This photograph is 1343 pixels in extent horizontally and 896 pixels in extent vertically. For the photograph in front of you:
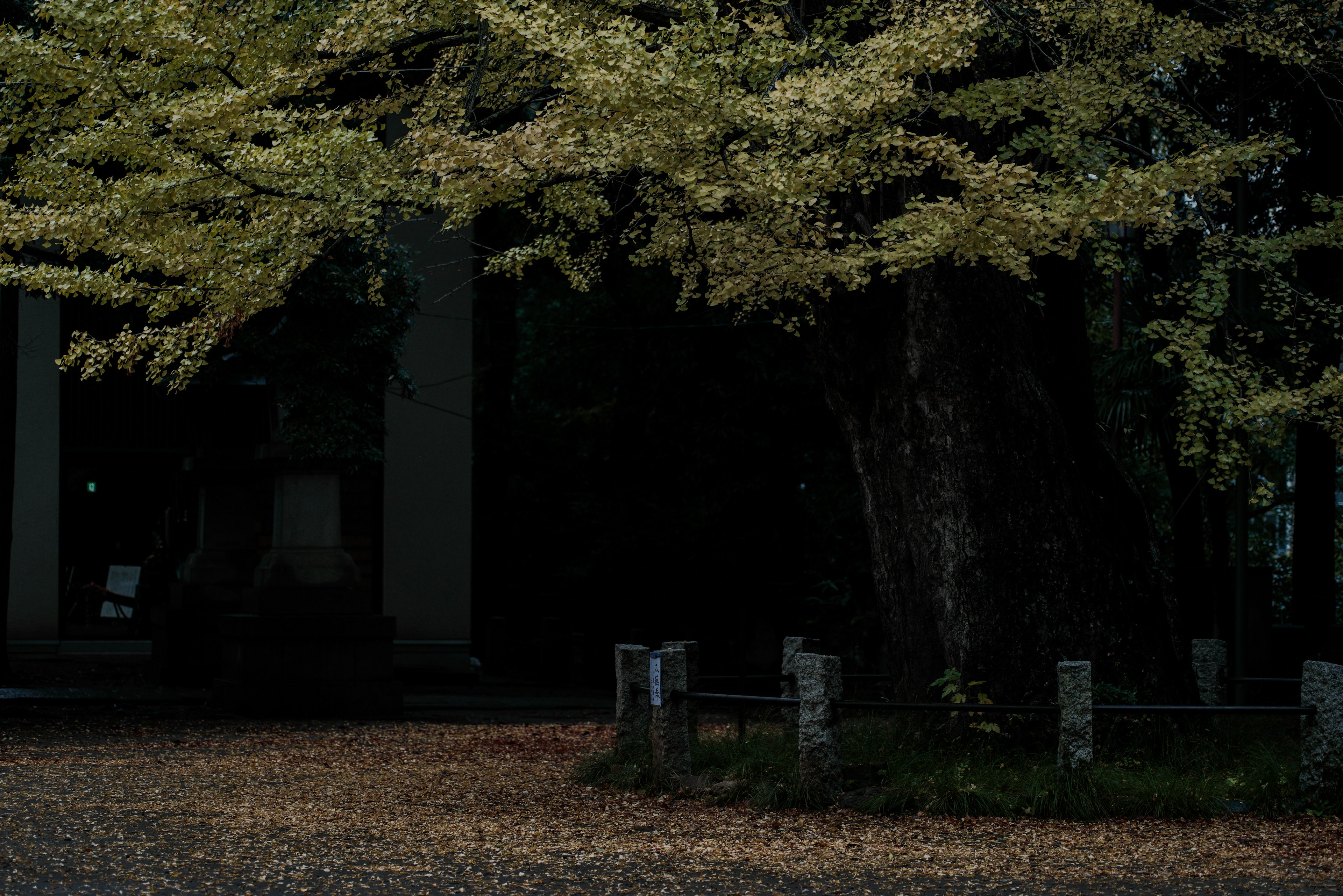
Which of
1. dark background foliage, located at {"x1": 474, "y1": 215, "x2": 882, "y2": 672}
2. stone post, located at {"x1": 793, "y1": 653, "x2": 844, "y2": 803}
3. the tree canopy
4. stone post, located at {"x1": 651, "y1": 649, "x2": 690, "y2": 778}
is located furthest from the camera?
dark background foliage, located at {"x1": 474, "y1": 215, "x2": 882, "y2": 672}

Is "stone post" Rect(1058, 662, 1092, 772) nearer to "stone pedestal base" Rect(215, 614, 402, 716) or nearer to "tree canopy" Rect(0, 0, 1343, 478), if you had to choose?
"tree canopy" Rect(0, 0, 1343, 478)

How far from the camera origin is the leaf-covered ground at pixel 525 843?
696cm

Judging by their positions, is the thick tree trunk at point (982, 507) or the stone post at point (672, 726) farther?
the thick tree trunk at point (982, 507)

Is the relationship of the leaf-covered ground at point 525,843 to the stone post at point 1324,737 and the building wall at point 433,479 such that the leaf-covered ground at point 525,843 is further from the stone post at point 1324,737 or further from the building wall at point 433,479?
the building wall at point 433,479

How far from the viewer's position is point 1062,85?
10000mm

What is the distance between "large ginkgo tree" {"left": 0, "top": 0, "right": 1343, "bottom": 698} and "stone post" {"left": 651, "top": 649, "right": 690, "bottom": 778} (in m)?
1.82

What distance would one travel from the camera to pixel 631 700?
408 inches

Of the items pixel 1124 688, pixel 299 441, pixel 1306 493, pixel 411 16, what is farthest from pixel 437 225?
pixel 1124 688

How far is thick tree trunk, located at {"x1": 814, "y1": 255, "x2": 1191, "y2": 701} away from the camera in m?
10.0

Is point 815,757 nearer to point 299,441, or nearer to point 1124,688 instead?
point 1124,688

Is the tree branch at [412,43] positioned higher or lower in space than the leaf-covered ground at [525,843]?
higher

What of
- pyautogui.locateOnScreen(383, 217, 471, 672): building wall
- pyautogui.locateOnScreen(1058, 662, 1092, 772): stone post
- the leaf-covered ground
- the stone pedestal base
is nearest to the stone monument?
the stone pedestal base

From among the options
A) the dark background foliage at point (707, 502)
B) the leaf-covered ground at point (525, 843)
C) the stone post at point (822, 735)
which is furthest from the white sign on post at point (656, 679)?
the dark background foliage at point (707, 502)

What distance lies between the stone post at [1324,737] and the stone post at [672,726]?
390cm
